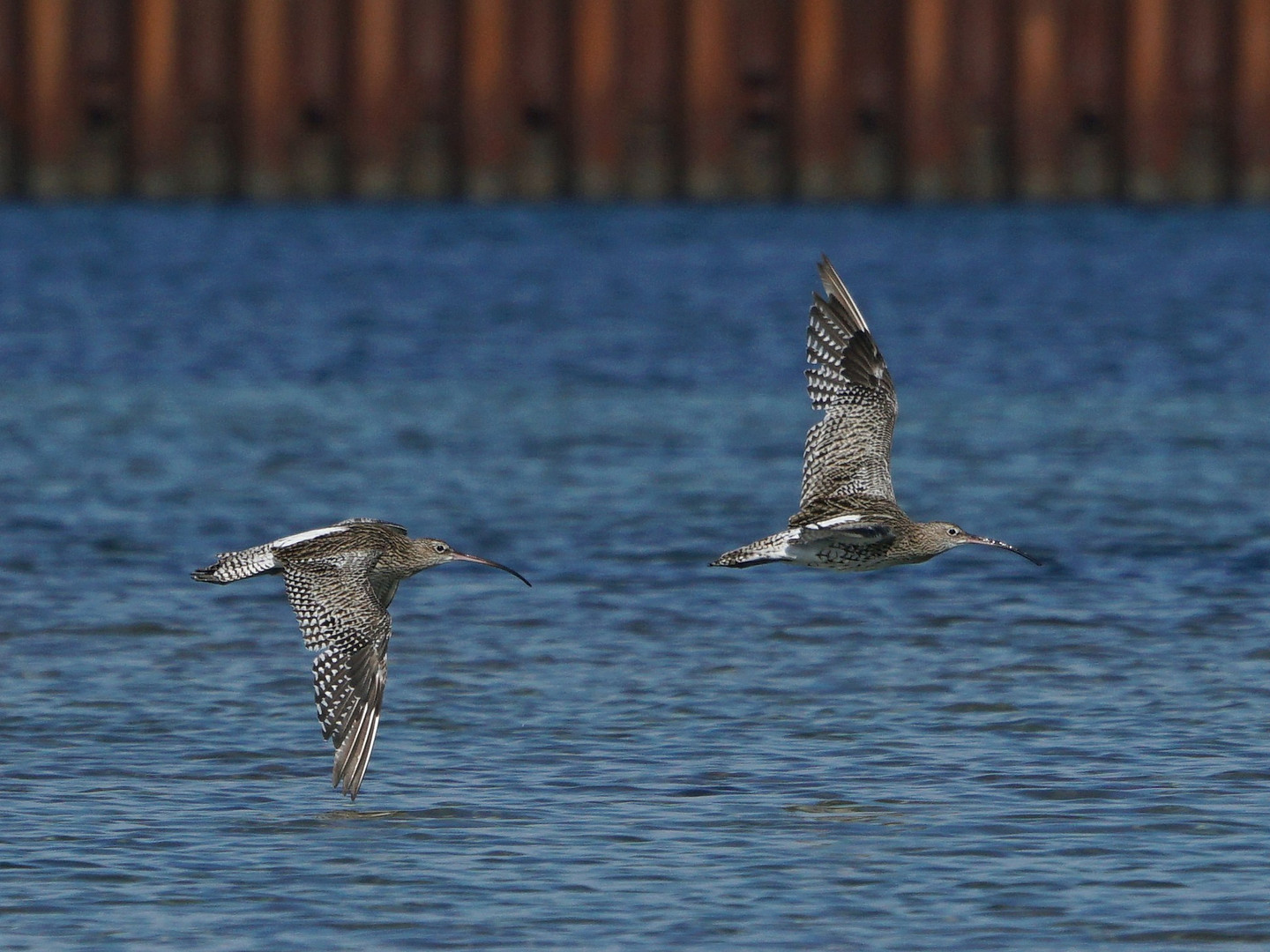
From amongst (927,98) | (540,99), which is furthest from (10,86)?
(927,98)

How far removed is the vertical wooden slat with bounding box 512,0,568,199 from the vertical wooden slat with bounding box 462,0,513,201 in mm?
155

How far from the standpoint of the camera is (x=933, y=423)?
23.7 m

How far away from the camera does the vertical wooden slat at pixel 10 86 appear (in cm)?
3669

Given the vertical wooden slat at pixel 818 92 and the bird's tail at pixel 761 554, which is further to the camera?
the vertical wooden slat at pixel 818 92

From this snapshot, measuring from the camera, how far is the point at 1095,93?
119 ft

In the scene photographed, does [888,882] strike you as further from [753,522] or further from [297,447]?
[297,447]

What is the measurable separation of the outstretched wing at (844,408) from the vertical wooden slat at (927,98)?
74.6 ft

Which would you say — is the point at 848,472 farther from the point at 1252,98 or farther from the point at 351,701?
the point at 1252,98

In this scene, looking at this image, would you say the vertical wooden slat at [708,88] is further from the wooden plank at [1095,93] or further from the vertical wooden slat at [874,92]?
the wooden plank at [1095,93]

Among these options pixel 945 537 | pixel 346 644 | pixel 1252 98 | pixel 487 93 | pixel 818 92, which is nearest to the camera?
pixel 346 644

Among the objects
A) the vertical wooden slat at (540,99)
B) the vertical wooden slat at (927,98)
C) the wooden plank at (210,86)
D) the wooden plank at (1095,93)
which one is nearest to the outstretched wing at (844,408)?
the vertical wooden slat at (927,98)

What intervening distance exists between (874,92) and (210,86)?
360 inches

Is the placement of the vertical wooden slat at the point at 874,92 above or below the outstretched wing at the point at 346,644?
above

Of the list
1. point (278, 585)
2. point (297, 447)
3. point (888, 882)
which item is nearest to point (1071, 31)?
point (297, 447)
